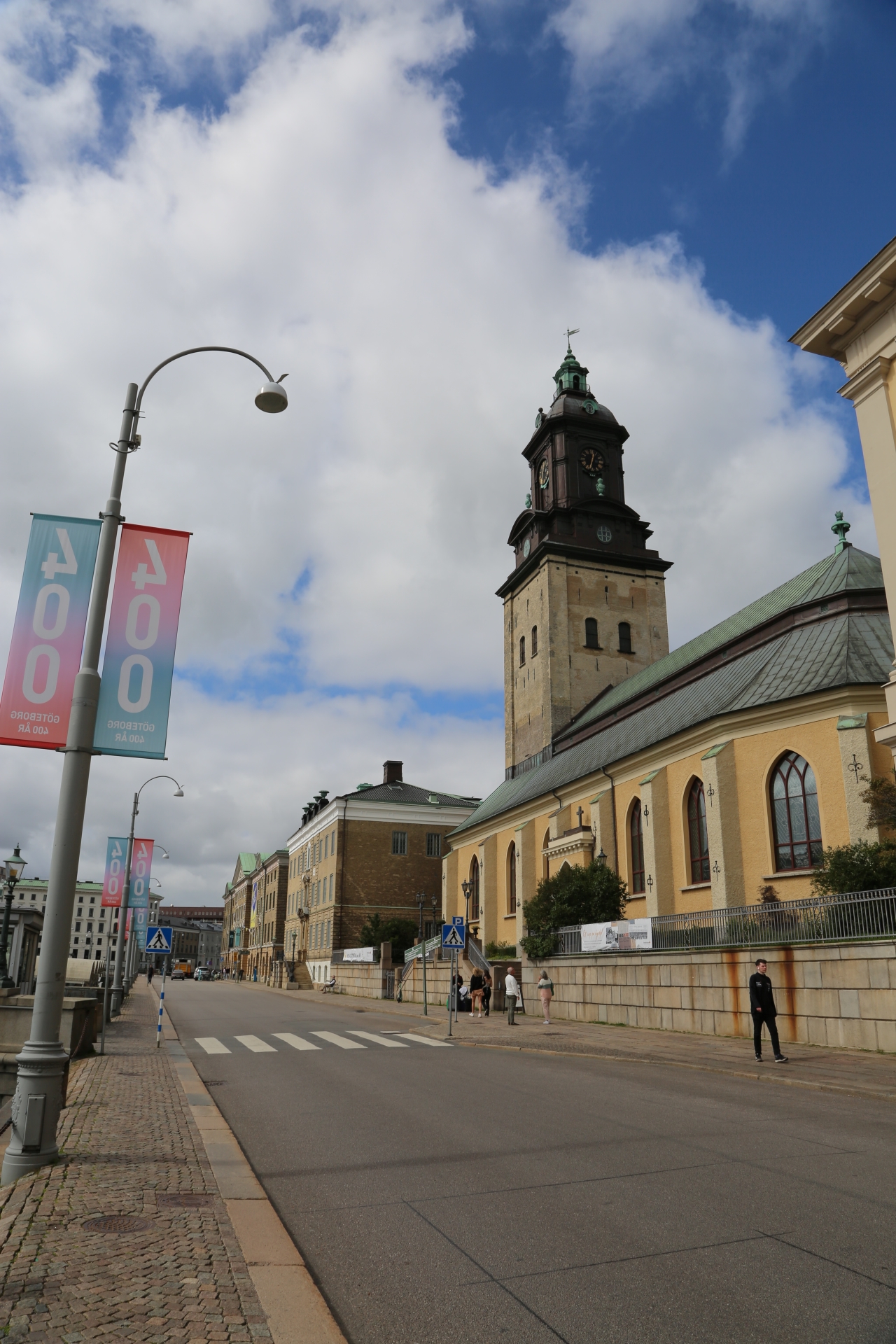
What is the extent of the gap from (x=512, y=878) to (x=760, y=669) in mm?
23003

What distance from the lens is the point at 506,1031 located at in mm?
23484

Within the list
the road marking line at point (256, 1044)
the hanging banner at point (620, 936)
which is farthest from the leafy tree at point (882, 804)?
the road marking line at point (256, 1044)

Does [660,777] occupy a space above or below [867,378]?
below

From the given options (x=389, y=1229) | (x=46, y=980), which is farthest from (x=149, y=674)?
(x=389, y=1229)

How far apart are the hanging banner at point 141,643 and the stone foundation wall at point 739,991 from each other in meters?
14.0

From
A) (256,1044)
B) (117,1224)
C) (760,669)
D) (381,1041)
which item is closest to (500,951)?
(760,669)

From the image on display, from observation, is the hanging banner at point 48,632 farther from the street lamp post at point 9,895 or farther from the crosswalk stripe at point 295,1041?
the street lamp post at point 9,895

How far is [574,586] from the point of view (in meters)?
56.2

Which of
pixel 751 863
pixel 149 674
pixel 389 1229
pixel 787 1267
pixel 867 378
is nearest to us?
pixel 787 1267

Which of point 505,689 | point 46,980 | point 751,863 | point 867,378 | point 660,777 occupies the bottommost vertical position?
point 46,980

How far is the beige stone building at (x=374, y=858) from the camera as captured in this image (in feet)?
202

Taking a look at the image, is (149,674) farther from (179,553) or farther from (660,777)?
(660,777)

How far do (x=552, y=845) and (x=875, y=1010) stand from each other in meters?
25.1

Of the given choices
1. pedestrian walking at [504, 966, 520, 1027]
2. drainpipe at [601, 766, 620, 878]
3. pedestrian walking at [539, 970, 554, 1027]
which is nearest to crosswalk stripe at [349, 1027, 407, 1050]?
pedestrian walking at [504, 966, 520, 1027]
